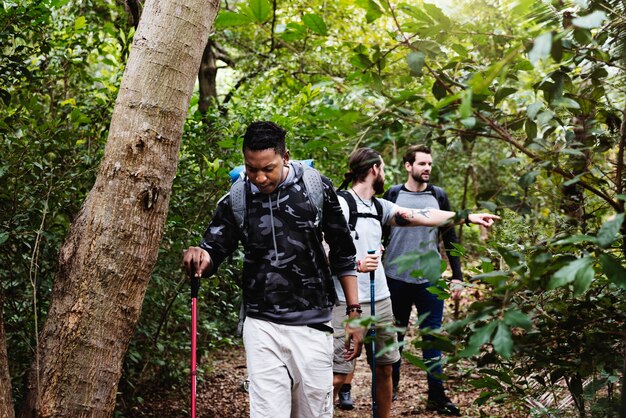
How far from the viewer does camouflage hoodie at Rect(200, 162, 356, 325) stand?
3.63 m

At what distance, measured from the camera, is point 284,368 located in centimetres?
368

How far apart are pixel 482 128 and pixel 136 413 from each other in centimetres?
432

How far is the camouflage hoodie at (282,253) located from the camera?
3627 millimetres

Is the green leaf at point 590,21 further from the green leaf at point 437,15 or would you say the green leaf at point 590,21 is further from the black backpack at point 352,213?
the black backpack at point 352,213

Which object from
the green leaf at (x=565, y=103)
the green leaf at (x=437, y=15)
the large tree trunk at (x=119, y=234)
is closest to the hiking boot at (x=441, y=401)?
the large tree trunk at (x=119, y=234)

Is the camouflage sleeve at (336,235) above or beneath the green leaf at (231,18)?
beneath

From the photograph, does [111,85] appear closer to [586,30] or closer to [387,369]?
[387,369]

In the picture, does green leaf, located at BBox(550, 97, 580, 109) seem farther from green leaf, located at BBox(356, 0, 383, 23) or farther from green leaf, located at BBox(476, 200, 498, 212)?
green leaf, located at BBox(356, 0, 383, 23)

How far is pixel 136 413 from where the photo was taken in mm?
5543

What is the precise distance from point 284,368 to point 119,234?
1.24m

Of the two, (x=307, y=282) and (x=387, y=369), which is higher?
(x=307, y=282)

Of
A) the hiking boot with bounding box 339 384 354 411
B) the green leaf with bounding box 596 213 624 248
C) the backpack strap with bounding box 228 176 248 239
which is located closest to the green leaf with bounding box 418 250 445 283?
the green leaf with bounding box 596 213 624 248

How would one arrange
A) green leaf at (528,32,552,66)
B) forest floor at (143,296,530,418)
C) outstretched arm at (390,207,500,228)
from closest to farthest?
green leaf at (528,32,552,66) < outstretched arm at (390,207,500,228) < forest floor at (143,296,530,418)

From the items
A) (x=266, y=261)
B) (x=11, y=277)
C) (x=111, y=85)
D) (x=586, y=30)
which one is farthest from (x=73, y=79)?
(x=586, y=30)
